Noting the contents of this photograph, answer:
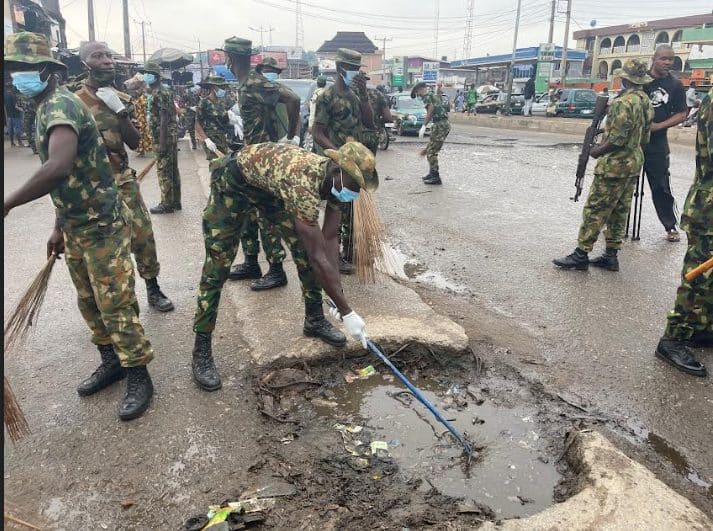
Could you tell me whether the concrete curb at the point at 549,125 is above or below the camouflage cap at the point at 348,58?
below

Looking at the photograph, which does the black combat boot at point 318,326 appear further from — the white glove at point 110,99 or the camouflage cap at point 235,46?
the camouflage cap at point 235,46

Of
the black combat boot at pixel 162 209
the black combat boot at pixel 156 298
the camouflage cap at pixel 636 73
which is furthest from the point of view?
the black combat boot at pixel 162 209

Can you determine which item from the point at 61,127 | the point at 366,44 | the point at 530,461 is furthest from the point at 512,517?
the point at 366,44

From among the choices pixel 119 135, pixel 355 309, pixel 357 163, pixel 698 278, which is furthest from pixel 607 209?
pixel 119 135

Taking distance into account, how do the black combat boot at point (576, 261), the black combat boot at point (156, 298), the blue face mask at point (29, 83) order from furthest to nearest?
the black combat boot at point (576, 261) → the black combat boot at point (156, 298) → the blue face mask at point (29, 83)

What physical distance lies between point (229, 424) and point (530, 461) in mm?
1386

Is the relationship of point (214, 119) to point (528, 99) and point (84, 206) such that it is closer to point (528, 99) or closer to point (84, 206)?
point (84, 206)

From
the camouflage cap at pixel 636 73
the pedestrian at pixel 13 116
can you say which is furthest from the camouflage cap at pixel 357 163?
the pedestrian at pixel 13 116

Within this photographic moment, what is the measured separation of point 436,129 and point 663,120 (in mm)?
3887

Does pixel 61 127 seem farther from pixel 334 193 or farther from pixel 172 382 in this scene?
pixel 172 382

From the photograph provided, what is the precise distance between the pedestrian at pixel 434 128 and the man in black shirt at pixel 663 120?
3.62m

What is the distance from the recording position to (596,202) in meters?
4.44

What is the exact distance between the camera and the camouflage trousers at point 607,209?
441 centimetres

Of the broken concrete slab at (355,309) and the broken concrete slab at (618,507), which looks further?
the broken concrete slab at (355,309)
